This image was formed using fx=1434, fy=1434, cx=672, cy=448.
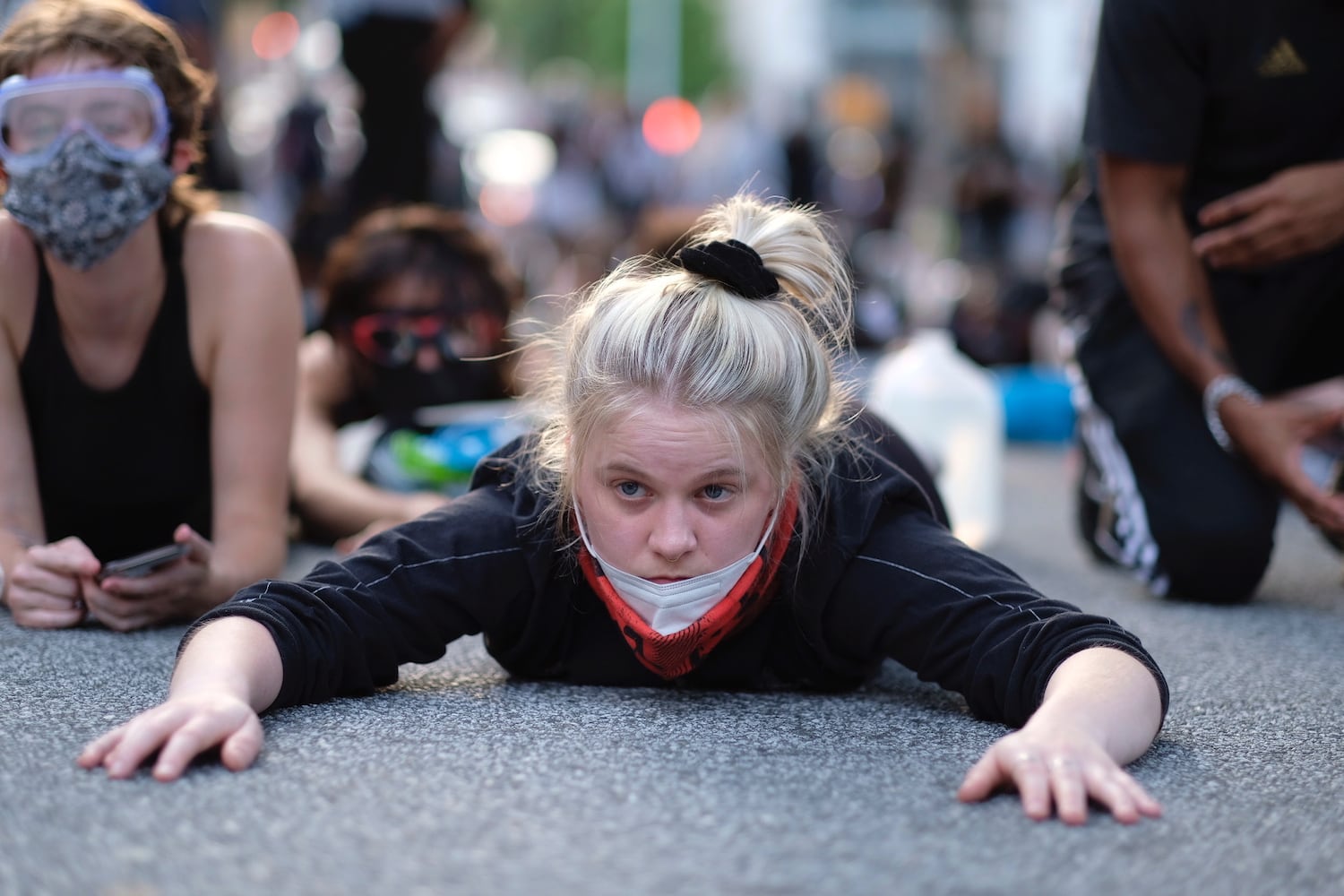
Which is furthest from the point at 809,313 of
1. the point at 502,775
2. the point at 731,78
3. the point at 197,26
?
the point at 731,78

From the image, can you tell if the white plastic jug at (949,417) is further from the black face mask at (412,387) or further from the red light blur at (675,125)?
the red light blur at (675,125)

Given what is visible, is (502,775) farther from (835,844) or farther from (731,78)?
(731,78)

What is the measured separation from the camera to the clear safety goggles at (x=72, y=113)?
2182 millimetres

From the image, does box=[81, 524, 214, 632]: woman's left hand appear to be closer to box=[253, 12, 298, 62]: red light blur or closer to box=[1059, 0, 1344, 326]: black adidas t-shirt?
box=[1059, 0, 1344, 326]: black adidas t-shirt

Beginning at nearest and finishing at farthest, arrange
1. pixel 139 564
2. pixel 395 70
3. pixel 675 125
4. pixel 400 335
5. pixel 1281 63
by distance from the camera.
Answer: pixel 139 564, pixel 1281 63, pixel 400 335, pixel 395 70, pixel 675 125

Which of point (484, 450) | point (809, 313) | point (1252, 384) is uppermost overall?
point (809, 313)

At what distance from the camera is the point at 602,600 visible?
A: 6.43 ft

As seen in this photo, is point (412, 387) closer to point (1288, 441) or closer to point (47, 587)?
point (47, 587)

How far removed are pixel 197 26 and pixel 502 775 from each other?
338cm

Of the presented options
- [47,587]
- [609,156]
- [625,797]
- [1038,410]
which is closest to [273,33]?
[609,156]

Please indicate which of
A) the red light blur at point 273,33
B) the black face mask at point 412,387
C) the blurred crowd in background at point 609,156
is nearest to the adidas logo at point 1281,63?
the blurred crowd in background at point 609,156

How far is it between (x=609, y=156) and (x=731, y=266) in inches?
441

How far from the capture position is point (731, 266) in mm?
1844

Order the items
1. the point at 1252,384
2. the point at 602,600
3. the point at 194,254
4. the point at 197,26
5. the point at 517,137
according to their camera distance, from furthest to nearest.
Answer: the point at 517,137, the point at 197,26, the point at 1252,384, the point at 194,254, the point at 602,600
